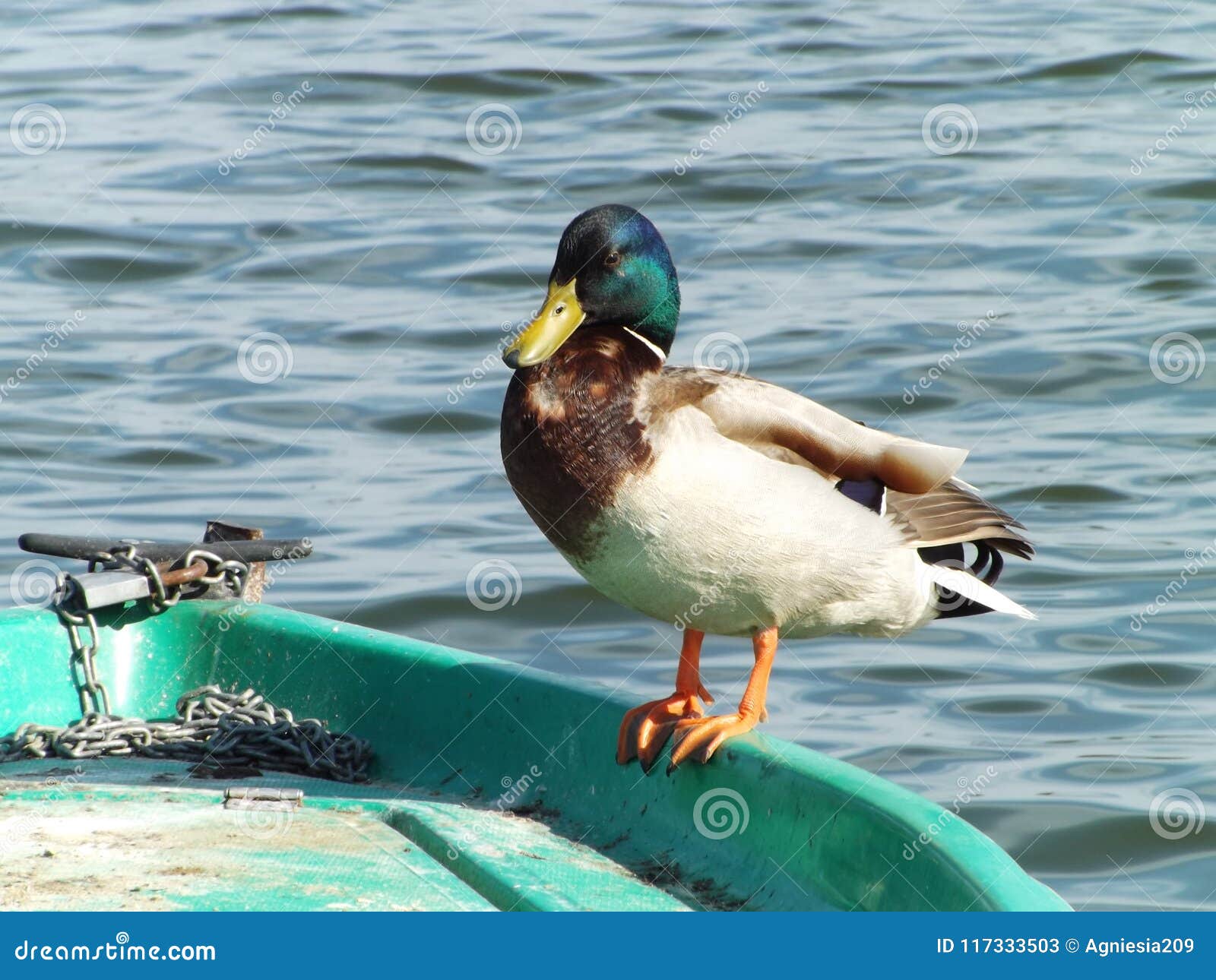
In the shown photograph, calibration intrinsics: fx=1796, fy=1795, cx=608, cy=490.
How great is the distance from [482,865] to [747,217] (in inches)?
351

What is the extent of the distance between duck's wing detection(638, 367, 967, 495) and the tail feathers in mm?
243

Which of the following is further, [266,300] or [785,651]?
[266,300]

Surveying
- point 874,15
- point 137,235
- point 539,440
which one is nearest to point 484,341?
point 137,235

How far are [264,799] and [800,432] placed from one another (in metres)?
1.53

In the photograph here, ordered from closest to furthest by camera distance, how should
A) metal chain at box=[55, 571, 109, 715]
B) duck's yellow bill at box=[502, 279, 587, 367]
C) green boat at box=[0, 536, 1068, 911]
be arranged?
green boat at box=[0, 536, 1068, 911], duck's yellow bill at box=[502, 279, 587, 367], metal chain at box=[55, 571, 109, 715]

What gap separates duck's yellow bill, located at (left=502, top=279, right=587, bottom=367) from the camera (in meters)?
4.02

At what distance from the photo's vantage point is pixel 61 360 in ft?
33.3

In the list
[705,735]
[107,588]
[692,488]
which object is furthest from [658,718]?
[107,588]

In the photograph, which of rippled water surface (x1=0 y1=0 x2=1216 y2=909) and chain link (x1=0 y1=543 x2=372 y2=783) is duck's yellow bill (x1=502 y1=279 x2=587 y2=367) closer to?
chain link (x1=0 y1=543 x2=372 y2=783)

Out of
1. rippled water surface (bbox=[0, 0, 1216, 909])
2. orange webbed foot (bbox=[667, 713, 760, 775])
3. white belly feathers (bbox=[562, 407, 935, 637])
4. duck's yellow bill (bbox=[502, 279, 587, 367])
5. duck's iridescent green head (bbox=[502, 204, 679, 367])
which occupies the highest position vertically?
rippled water surface (bbox=[0, 0, 1216, 909])

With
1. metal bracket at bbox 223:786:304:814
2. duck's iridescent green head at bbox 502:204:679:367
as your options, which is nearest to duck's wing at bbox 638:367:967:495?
duck's iridescent green head at bbox 502:204:679:367

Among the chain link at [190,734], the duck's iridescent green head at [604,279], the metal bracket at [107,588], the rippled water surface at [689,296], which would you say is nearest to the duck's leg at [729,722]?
the duck's iridescent green head at [604,279]

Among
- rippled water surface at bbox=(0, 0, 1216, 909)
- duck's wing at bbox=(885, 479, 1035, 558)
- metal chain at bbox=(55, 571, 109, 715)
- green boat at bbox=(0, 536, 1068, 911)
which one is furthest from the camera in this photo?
rippled water surface at bbox=(0, 0, 1216, 909)

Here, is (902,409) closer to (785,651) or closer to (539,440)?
(785,651)
